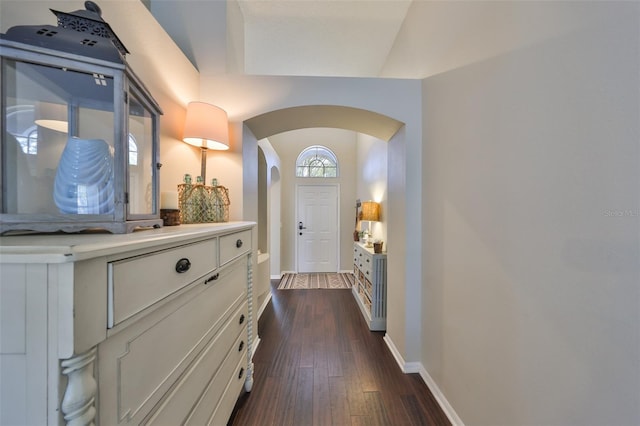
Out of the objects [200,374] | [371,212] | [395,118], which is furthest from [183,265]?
[371,212]

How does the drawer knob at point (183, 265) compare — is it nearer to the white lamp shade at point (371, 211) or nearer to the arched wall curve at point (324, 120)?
the arched wall curve at point (324, 120)

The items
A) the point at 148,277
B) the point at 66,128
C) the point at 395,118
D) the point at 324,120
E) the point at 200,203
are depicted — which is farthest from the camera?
the point at 324,120

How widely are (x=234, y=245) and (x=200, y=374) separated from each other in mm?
556

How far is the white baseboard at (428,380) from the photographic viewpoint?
4.30ft

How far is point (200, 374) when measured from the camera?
0.87 meters

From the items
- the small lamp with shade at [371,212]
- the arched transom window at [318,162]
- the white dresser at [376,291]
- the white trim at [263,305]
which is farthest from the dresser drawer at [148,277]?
the arched transom window at [318,162]

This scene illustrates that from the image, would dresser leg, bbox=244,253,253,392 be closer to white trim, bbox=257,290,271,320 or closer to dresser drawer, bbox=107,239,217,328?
dresser drawer, bbox=107,239,217,328

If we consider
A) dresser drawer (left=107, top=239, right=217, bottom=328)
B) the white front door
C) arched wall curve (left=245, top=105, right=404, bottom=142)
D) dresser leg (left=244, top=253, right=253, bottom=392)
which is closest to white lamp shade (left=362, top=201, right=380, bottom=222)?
arched wall curve (left=245, top=105, right=404, bottom=142)

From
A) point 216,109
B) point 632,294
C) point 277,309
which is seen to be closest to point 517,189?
point 632,294

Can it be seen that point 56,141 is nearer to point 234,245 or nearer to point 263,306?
point 234,245

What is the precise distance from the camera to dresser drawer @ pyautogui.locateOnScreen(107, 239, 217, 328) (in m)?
0.49

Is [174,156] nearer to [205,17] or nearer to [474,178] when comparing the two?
[205,17]

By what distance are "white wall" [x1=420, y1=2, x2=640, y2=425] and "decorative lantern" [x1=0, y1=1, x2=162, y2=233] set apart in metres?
1.48

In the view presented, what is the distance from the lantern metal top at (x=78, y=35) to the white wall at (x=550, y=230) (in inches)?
59.5
